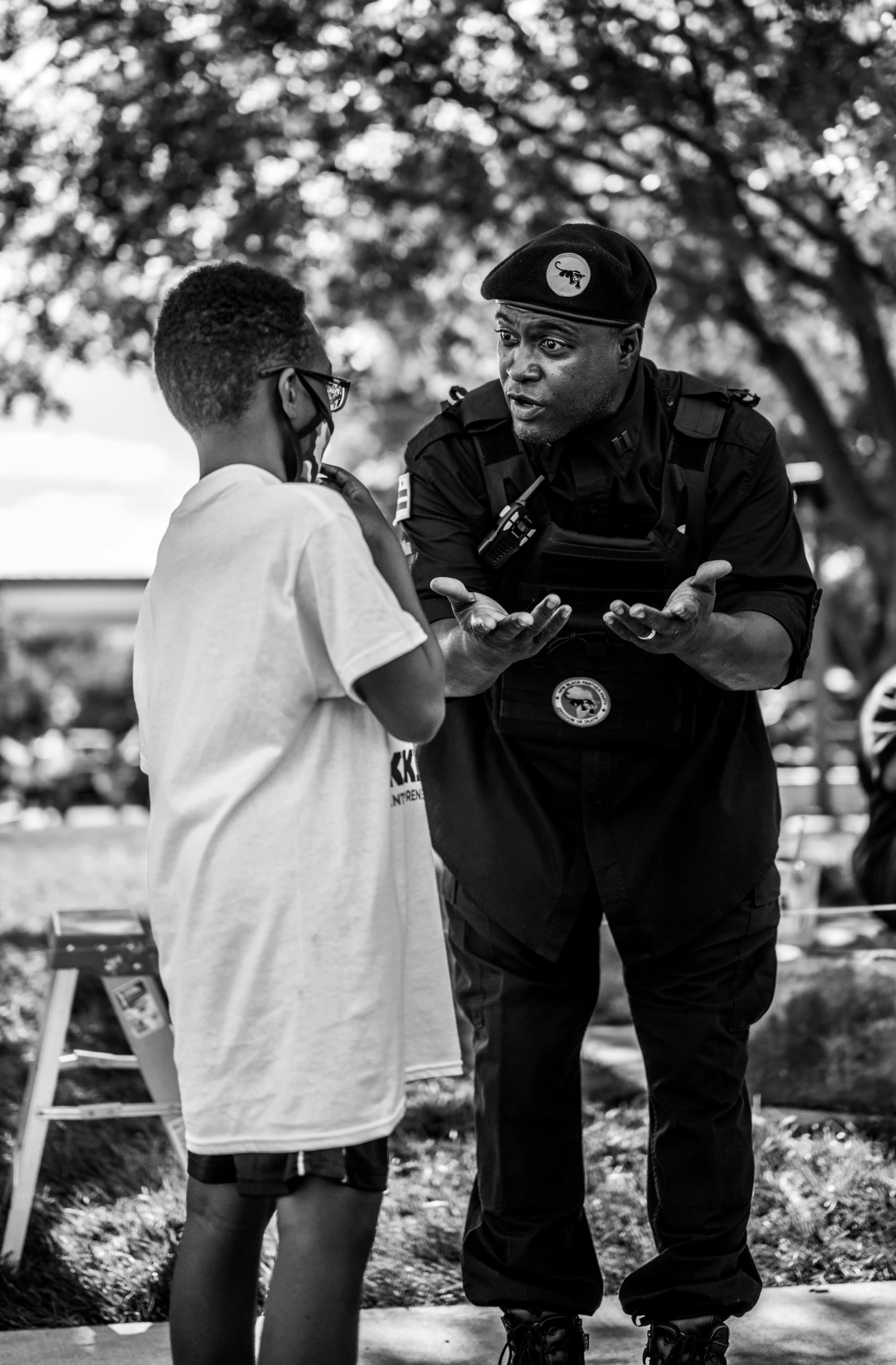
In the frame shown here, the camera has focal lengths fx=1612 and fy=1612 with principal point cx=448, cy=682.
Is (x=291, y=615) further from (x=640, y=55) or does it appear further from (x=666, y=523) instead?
(x=640, y=55)

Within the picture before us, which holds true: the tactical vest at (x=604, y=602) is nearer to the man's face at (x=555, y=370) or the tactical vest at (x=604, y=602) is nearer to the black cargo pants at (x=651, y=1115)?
the man's face at (x=555, y=370)

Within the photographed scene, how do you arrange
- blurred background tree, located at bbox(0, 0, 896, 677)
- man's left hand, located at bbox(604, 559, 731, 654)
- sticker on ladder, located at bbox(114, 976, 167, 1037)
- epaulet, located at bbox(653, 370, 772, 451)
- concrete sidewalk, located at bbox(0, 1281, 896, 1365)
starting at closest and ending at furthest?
1. man's left hand, located at bbox(604, 559, 731, 654)
2. epaulet, located at bbox(653, 370, 772, 451)
3. concrete sidewalk, located at bbox(0, 1281, 896, 1365)
4. sticker on ladder, located at bbox(114, 976, 167, 1037)
5. blurred background tree, located at bbox(0, 0, 896, 677)

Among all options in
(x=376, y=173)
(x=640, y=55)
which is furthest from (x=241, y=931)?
(x=376, y=173)

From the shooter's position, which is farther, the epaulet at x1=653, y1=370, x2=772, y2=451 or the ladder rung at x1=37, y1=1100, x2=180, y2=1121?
the ladder rung at x1=37, y1=1100, x2=180, y2=1121

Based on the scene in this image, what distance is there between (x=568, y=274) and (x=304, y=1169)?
5.31ft

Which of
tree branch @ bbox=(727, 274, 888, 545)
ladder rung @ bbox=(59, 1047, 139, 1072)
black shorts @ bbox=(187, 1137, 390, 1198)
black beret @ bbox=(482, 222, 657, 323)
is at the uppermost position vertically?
tree branch @ bbox=(727, 274, 888, 545)

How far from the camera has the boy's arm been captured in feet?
7.36

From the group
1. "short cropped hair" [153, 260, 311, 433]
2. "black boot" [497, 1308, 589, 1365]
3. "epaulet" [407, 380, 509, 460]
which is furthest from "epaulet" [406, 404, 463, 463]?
"black boot" [497, 1308, 589, 1365]

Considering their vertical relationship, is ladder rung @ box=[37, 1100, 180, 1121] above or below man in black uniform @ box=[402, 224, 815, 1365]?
below

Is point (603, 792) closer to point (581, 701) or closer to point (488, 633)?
point (581, 701)

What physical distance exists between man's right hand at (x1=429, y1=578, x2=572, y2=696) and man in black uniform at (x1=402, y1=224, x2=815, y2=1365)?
67mm

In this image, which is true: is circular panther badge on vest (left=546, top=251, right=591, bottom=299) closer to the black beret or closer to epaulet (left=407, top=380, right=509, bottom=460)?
the black beret

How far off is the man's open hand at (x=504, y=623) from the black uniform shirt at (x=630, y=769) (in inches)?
9.0

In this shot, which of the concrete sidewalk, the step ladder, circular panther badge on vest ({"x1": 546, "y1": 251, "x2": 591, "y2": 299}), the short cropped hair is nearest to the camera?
the short cropped hair
